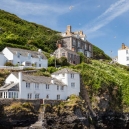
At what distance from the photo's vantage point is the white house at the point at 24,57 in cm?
6219

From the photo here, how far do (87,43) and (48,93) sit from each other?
41.2 meters

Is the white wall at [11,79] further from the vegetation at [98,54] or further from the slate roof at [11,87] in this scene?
the vegetation at [98,54]

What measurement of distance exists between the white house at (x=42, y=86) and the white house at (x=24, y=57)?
8.23 meters

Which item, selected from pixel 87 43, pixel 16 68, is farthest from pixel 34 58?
pixel 87 43

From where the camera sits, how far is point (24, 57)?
63.8m

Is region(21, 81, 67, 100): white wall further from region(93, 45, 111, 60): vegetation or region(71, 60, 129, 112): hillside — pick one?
region(93, 45, 111, 60): vegetation

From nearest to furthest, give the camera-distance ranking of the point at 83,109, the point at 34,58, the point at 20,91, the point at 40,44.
Result: 1. the point at 20,91
2. the point at 83,109
3. the point at 34,58
4. the point at 40,44

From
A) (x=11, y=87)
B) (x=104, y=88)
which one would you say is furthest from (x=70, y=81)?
(x=11, y=87)

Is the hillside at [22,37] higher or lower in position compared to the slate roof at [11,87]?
higher

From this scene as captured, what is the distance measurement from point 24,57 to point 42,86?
43.2 ft

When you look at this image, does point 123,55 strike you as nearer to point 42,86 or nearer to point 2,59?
point 2,59

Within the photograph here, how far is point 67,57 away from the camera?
2859 inches

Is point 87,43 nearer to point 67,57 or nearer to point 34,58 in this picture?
point 67,57

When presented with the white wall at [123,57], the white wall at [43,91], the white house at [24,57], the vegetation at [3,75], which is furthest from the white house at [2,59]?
the white wall at [123,57]
